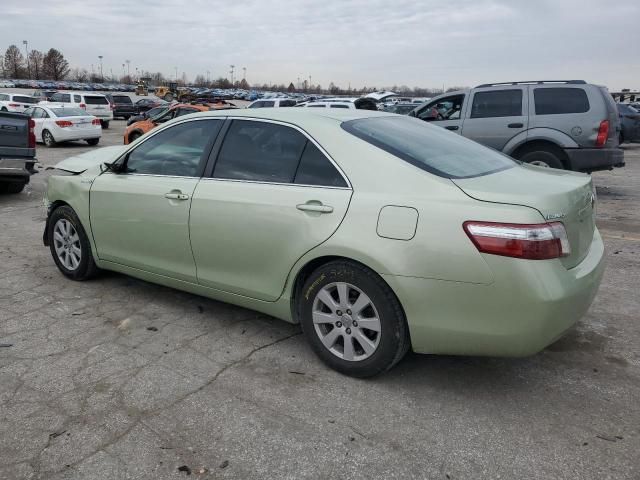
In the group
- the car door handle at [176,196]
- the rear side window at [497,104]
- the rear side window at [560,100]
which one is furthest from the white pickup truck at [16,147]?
the rear side window at [560,100]

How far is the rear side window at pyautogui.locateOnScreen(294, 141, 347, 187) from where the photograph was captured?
3.28 metres

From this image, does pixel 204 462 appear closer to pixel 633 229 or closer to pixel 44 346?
pixel 44 346

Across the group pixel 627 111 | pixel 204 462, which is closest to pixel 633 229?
pixel 204 462

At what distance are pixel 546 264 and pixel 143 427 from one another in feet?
7.22

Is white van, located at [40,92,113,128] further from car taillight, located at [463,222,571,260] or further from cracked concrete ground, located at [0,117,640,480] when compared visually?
car taillight, located at [463,222,571,260]

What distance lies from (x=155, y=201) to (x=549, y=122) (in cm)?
727

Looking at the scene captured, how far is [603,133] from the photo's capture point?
8750 mm

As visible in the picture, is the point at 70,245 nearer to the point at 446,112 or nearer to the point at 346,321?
the point at 346,321

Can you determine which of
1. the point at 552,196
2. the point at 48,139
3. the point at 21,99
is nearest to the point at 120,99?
the point at 21,99

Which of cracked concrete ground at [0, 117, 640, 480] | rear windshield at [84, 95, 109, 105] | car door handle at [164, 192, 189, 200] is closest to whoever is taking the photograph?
cracked concrete ground at [0, 117, 640, 480]

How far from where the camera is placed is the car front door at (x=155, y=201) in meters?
3.94

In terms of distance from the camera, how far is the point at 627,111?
61.3ft

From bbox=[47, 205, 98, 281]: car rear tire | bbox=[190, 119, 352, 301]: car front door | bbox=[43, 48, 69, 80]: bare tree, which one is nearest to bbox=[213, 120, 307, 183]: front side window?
bbox=[190, 119, 352, 301]: car front door

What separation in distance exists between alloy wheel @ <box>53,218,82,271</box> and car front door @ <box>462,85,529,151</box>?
275 inches
